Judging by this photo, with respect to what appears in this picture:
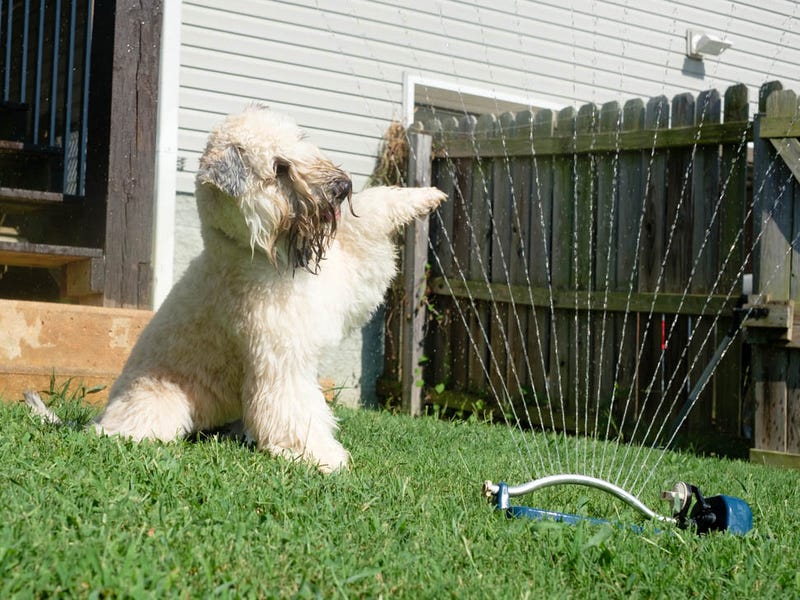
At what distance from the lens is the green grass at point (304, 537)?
244cm

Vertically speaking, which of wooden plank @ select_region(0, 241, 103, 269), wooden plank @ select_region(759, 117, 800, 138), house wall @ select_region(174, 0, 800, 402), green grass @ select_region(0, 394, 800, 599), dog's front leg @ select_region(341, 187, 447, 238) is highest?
house wall @ select_region(174, 0, 800, 402)

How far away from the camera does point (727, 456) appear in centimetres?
650

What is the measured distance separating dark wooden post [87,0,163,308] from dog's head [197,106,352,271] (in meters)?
2.50

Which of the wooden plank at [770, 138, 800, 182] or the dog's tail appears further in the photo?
the wooden plank at [770, 138, 800, 182]

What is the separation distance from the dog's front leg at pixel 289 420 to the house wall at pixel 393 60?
13.8 feet

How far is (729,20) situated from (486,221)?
5.46m

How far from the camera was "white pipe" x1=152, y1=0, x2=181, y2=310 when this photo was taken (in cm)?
736

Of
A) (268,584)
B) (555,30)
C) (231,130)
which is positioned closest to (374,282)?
(231,130)

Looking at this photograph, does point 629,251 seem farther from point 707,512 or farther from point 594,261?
point 707,512

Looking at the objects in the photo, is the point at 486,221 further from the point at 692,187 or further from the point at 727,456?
the point at 727,456

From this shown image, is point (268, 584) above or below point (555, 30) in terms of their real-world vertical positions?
below

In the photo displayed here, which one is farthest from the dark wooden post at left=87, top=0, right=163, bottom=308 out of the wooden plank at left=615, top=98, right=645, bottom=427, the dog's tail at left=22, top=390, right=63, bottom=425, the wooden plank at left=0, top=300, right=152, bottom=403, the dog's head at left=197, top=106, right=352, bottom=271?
the wooden plank at left=615, top=98, right=645, bottom=427

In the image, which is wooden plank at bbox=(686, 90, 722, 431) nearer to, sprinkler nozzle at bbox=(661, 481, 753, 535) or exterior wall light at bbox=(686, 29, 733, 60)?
sprinkler nozzle at bbox=(661, 481, 753, 535)

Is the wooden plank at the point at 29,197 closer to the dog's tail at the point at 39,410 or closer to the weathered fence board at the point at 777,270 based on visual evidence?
the dog's tail at the point at 39,410
